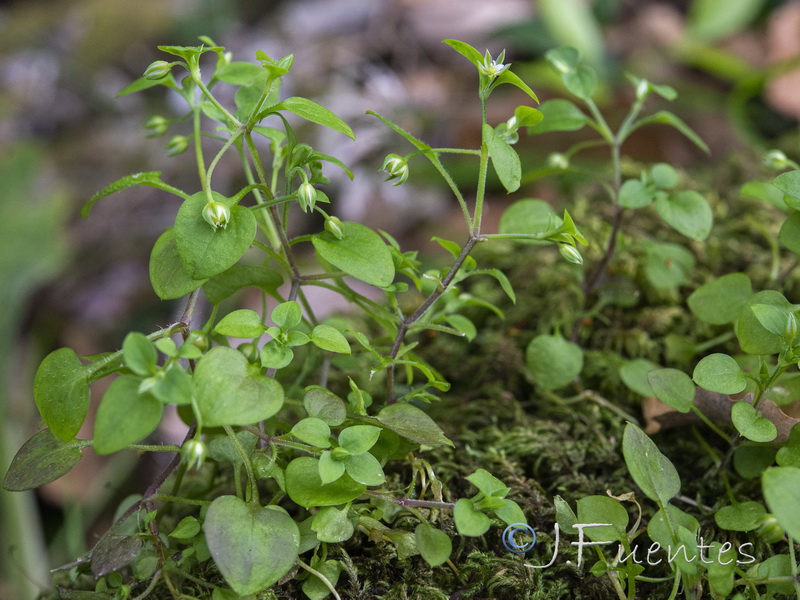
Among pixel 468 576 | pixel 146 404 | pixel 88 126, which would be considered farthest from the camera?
pixel 88 126

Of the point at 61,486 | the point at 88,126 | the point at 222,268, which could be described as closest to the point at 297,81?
the point at 88,126

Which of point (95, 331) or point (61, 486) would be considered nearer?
point (61, 486)

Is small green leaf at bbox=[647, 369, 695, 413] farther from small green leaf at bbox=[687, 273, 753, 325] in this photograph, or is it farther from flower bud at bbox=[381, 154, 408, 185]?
flower bud at bbox=[381, 154, 408, 185]

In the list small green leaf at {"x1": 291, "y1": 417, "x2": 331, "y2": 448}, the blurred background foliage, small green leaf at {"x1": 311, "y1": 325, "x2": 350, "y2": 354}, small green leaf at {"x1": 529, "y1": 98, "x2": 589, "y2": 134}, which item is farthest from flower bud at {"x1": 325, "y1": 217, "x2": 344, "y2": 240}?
the blurred background foliage

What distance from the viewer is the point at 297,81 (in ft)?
10.6

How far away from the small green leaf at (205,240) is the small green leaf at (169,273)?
30 mm

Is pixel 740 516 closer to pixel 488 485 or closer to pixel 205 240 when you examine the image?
pixel 488 485

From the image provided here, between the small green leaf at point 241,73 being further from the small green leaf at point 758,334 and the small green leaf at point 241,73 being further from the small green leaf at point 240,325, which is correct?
the small green leaf at point 758,334

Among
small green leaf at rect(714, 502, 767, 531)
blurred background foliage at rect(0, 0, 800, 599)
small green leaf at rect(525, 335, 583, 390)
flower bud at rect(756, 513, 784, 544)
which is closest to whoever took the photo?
flower bud at rect(756, 513, 784, 544)

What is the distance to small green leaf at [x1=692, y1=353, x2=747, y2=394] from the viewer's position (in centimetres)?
80

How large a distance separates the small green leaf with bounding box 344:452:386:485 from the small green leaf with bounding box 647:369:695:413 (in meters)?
0.38

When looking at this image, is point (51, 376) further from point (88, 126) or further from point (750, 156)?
point (88, 126)

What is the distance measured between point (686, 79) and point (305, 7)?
2042 millimetres

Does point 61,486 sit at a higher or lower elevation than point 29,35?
lower
